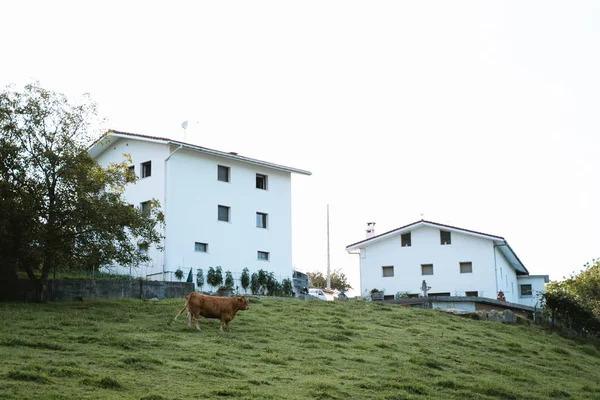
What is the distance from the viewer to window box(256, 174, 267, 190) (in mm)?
43688

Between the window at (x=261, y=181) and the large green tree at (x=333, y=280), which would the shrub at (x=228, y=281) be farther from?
the large green tree at (x=333, y=280)

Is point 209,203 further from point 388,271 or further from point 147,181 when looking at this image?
point 388,271

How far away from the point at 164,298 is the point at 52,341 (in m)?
13.4

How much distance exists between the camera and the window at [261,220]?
43078 millimetres

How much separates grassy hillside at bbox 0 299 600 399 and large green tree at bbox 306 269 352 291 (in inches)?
2306

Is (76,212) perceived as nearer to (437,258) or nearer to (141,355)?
(141,355)

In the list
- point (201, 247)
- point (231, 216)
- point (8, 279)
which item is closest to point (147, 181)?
point (201, 247)

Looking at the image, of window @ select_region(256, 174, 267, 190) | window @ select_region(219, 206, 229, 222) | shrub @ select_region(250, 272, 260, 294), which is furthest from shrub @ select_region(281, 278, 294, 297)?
window @ select_region(256, 174, 267, 190)

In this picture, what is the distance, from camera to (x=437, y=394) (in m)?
17.8

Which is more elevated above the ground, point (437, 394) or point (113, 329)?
point (113, 329)

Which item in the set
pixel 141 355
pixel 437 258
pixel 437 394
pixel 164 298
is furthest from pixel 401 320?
pixel 437 258

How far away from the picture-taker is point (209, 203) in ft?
132

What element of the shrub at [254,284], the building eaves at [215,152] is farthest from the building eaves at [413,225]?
the shrub at [254,284]

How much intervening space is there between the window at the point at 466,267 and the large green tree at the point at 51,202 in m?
31.4
